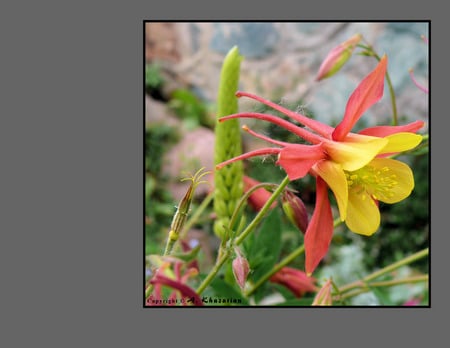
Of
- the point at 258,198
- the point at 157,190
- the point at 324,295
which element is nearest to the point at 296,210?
the point at 258,198

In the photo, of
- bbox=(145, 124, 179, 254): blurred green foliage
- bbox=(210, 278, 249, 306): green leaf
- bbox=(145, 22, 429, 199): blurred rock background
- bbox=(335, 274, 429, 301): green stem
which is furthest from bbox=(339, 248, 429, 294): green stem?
bbox=(145, 22, 429, 199): blurred rock background

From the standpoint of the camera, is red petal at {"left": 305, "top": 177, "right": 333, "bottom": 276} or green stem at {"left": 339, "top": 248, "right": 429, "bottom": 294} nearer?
red petal at {"left": 305, "top": 177, "right": 333, "bottom": 276}

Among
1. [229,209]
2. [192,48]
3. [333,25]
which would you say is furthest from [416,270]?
[229,209]

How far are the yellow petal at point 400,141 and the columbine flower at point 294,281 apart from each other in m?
0.51

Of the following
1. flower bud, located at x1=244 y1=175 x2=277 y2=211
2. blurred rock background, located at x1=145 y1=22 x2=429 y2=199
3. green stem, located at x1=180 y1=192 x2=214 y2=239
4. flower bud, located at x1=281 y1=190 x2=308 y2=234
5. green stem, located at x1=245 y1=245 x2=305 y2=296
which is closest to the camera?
flower bud, located at x1=281 y1=190 x2=308 y2=234

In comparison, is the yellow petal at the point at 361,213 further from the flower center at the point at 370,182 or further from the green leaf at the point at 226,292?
the green leaf at the point at 226,292

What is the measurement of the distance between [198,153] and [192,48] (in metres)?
0.54

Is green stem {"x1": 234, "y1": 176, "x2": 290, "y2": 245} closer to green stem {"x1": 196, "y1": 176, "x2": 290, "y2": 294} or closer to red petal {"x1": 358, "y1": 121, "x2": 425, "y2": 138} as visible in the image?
green stem {"x1": 196, "y1": 176, "x2": 290, "y2": 294}

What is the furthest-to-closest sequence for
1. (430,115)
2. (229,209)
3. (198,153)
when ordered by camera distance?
1. (198,153)
2. (430,115)
3. (229,209)

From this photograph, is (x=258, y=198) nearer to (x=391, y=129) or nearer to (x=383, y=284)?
(x=391, y=129)

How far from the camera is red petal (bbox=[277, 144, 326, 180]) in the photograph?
99 cm

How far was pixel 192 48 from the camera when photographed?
7.25 ft

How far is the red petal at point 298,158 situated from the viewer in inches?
38.9

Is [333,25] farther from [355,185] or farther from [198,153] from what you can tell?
[355,185]
